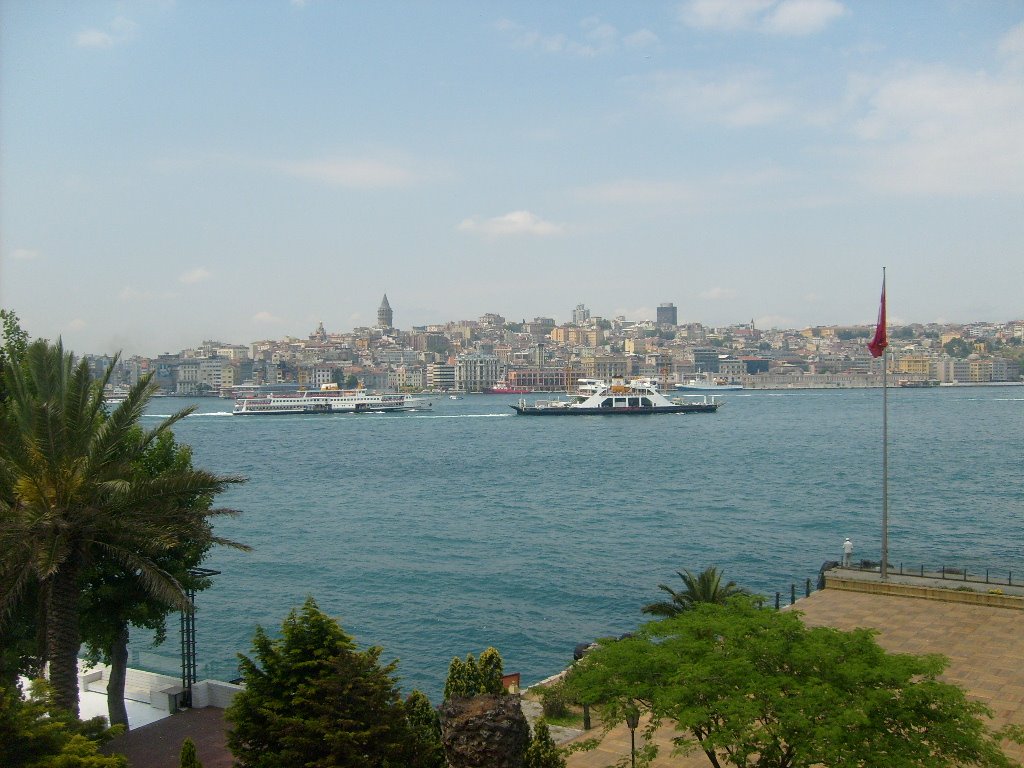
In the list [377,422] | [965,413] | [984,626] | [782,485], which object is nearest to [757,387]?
[965,413]

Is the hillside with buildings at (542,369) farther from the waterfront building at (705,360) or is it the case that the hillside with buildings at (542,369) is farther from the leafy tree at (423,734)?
the leafy tree at (423,734)

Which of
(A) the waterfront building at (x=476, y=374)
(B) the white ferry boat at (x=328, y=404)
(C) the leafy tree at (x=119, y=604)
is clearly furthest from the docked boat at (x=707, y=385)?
(C) the leafy tree at (x=119, y=604)

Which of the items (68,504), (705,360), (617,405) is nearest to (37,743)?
(68,504)

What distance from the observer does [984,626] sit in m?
11.9

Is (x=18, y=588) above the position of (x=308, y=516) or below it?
above

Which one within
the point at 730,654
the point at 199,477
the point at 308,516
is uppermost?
the point at 199,477

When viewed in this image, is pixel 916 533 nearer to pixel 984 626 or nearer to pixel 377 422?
pixel 984 626

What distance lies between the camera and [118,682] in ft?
32.7

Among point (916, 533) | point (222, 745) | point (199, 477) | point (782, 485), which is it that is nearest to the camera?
point (199, 477)

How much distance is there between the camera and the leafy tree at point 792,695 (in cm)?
566

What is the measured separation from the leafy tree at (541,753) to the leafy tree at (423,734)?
58 cm

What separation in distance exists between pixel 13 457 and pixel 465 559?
16.8 meters

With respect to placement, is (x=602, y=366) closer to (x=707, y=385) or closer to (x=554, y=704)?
(x=707, y=385)

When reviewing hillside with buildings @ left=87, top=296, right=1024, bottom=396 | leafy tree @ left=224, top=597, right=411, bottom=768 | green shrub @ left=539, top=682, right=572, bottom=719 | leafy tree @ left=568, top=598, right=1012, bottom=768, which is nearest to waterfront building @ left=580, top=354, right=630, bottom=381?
hillside with buildings @ left=87, top=296, right=1024, bottom=396
